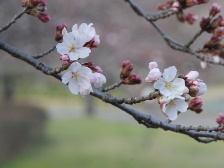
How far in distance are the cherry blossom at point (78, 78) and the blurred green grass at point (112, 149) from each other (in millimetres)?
5756

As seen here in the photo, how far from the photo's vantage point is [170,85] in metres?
0.89

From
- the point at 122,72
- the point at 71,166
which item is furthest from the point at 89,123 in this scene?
the point at 122,72

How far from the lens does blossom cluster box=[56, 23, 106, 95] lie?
92 centimetres

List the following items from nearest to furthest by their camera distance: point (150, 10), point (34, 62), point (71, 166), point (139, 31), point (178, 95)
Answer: point (178, 95), point (34, 62), point (150, 10), point (139, 31), point (71, 166)

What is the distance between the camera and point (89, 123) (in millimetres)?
10289

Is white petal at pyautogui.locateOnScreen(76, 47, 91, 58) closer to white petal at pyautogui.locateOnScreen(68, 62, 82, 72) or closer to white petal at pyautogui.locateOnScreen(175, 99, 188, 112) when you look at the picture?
white petal at pyautogui.locateOnScreen(68, 62, 82, 72)

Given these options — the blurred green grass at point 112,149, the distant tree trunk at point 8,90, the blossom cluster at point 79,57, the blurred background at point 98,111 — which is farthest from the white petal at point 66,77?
the distant tree trunk at point 8,90

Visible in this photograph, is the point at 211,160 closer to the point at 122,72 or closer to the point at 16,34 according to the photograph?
the point at 16,34

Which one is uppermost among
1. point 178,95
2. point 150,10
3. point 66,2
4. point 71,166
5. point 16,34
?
point 150,10

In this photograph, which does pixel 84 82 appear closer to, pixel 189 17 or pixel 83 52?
pixel 83 52

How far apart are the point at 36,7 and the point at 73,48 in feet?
0.81

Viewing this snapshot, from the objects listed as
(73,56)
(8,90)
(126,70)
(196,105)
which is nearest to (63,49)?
(73,56)

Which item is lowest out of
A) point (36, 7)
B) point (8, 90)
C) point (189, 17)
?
point (36, 7)

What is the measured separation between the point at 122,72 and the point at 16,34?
3.60 meters
